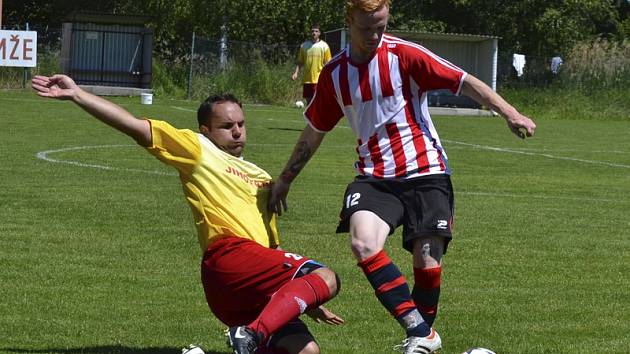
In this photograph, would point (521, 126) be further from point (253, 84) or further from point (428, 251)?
point (253, 84)

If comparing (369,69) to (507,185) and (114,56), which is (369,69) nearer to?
Result: (507,185)

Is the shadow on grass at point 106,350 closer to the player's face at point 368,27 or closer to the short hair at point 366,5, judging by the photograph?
the player's face at point 368,27

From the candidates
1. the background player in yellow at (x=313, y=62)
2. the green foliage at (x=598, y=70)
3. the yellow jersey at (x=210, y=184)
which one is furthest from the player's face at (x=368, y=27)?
the green foliage at (x=598, y=70)

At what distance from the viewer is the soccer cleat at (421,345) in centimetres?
593

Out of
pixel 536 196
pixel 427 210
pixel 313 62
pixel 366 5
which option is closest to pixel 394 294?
pixel 427 210

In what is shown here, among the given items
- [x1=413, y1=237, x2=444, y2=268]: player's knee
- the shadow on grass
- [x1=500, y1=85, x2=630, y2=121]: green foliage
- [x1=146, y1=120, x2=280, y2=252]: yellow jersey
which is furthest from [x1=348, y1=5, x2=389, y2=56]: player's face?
[x1=500, y1=85, x2=630, y2=121]: green foliage

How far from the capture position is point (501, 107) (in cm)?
603

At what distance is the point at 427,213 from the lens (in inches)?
247

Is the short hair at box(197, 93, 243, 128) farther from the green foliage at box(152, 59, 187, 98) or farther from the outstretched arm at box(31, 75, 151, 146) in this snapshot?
the green foliage at box(152, 59, 187, 98)

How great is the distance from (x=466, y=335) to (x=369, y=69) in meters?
1.56

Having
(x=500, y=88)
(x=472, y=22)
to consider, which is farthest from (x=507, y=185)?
(x=472, y=22)

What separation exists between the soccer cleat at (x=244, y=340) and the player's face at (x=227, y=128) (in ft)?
3.52

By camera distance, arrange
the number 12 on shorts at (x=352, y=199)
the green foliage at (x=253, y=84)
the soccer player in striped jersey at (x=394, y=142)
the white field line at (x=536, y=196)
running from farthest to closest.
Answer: the green foliage at (x=253, y=84)
the white field line at (x=536, y=196)
the number 12 on shorts at (x=352, y=199)
the soccer player in striped jersey at (x=394, y=142)

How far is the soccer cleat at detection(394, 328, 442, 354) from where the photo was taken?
19.5 feet
